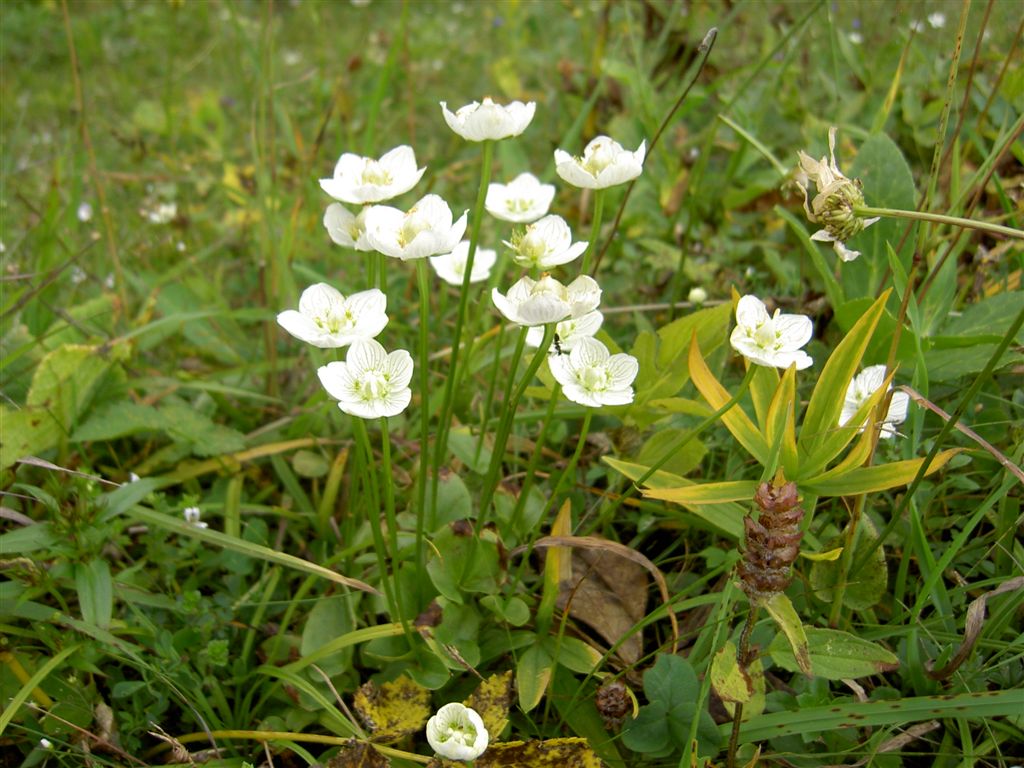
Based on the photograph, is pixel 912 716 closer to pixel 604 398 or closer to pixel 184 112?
pixel 604 398

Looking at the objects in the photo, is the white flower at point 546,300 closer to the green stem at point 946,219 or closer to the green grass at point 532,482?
the green grass at point 532,482

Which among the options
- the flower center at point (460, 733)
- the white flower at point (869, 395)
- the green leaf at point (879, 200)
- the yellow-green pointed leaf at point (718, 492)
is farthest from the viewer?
the green leaf at point (879, 200)

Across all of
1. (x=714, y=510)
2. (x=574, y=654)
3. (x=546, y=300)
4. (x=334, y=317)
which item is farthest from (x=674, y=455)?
(x=334, y=317)

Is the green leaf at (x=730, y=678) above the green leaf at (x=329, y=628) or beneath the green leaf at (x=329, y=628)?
above

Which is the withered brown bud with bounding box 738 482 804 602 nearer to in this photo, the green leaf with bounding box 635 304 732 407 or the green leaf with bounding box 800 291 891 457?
the green leaf with bounding box 800 291 891 457

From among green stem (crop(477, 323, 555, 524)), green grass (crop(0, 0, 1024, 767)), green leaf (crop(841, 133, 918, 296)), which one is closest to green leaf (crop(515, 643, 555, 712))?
green grass (crop(0, 0, 1024, 767))

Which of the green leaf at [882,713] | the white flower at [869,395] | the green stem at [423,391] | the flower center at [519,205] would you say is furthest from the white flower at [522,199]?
the green leaf at [882,713]

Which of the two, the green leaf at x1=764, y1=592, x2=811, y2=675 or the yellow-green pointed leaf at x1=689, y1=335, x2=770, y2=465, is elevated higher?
the yellow-green pointed leaf at x1=689, y1=335, x2=770, y2=465

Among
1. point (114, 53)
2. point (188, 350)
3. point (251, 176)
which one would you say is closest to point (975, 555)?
point (188, 350)
